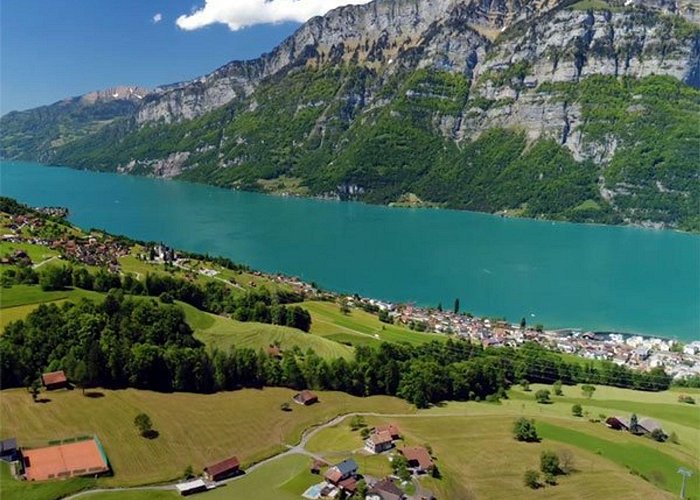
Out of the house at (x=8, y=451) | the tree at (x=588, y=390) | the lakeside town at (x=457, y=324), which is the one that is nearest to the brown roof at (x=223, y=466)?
the house at (x=8, y=451)

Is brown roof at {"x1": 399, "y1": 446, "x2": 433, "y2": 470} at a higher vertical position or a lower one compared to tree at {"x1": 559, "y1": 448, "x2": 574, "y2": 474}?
higher

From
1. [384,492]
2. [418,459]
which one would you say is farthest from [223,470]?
[418,459]

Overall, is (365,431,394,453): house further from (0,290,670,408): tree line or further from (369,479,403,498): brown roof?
(0,290,670,408): tree line

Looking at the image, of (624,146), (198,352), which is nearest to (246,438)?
(198,352)

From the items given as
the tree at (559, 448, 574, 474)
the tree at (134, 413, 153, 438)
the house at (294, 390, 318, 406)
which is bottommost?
the tree at (559, 448, 574, 474)

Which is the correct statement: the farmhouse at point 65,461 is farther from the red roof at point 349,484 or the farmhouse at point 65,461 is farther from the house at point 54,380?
the red roof at point 349,484

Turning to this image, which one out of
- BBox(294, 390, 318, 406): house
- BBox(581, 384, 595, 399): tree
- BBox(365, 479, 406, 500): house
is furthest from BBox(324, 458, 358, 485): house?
BBox(581, 384, 595, 399): tree

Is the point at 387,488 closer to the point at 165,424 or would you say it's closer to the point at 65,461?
the point at 165,424
